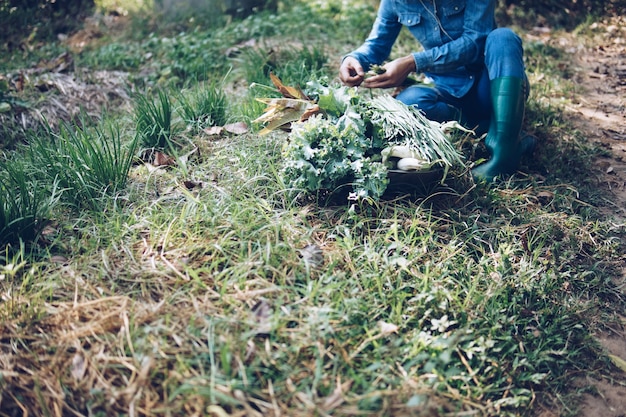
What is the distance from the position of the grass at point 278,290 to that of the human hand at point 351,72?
46cm

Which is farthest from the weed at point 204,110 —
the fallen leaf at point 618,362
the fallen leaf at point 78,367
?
the fallen leaf at point 618,362

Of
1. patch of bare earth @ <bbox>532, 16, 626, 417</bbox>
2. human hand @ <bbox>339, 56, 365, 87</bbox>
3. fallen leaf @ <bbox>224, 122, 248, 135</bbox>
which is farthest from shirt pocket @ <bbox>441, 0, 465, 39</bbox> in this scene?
fallen leaf @ <bbox>224, 122, 248, 135</bbox>

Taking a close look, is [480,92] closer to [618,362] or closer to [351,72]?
[351,72]

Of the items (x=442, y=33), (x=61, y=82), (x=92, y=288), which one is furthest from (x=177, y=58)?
(x=92, y=288)

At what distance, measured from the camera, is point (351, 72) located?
8.63 feet

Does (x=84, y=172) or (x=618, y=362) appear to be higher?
(x=84, y=172)

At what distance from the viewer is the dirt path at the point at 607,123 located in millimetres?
1658

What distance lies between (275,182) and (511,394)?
123 centimetres

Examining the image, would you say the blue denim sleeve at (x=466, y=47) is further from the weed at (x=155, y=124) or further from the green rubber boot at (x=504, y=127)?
the weed at (x=155, y=124)

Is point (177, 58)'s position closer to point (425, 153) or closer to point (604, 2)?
point (425, 153)

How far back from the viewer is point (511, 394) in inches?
63.6

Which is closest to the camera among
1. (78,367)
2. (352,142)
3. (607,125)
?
(78,367)

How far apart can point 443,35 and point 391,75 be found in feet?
1.54

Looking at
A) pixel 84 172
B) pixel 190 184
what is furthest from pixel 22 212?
pixel 190 184
